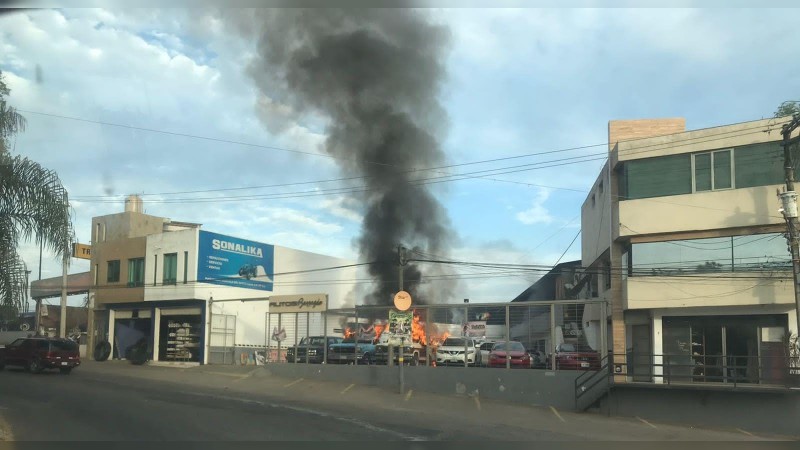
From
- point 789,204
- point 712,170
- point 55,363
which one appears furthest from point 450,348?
point 55,363

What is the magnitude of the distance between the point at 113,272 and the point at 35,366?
1333 centimetres

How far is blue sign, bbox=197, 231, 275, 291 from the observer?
34469mm

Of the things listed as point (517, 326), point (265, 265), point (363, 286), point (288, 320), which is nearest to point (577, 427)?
point (517, 326)

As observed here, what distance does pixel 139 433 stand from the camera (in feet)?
36.4

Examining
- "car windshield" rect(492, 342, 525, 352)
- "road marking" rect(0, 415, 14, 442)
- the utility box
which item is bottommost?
"road marking" rect(0, 415, 14, 442)

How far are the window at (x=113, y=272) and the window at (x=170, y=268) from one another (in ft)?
16.3

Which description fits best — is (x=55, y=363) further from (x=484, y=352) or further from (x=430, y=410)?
(x=484, y=352)

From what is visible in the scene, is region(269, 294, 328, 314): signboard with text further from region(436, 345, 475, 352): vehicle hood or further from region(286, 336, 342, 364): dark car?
region(436, 345, 475, 352): vehicle hood

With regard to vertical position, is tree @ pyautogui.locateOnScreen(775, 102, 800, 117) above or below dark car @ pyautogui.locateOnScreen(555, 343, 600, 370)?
above

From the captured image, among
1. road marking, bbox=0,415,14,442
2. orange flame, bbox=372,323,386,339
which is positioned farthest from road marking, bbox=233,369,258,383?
road marking, bbox=0,415,14,442

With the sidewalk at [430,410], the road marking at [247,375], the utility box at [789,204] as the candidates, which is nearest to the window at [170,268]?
the sidewalk at [430,410]

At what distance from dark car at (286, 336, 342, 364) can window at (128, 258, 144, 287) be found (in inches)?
541

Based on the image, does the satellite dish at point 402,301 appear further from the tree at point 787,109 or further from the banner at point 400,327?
the tree at point 787,109

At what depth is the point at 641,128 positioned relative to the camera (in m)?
25.7
